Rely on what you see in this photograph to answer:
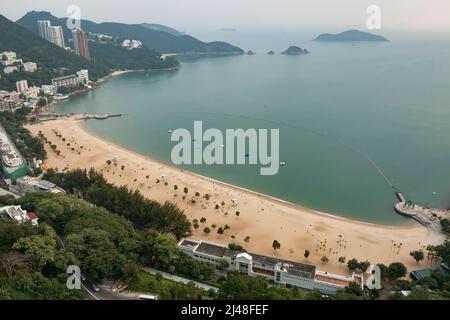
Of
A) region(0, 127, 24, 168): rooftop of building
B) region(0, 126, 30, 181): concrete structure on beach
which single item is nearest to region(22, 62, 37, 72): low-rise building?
region(0, 127, 24, 168): rooftop of building

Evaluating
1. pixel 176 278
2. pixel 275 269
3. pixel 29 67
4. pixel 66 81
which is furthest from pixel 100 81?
pixel 275 269

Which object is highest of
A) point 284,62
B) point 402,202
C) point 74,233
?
point 284,62

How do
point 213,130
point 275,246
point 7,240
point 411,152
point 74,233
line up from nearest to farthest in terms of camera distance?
point 7,240 < point 74,233 < point 275,246 < point 411,152 < point 213,130

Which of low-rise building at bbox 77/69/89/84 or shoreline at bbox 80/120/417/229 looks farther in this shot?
low-rise building at bbox 77/69/89/84

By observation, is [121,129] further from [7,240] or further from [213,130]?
[7,240]

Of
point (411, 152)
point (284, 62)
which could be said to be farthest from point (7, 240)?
point (284, 62)

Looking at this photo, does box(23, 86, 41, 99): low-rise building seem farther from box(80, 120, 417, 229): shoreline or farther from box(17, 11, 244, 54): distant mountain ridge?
box(17, 11, 244, 54): distant mountain ridge

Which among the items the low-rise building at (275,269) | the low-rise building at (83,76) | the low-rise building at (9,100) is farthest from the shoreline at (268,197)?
the low-rise building at (83,76)
